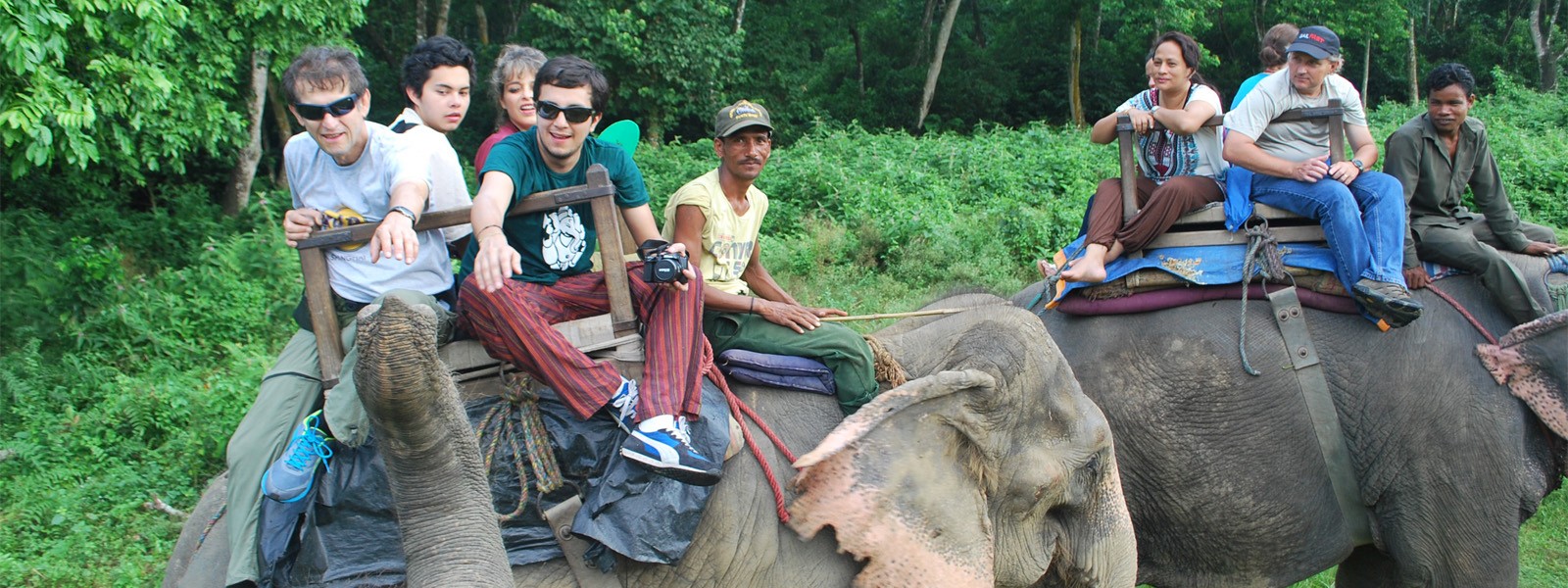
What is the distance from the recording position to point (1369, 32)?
80.2ft

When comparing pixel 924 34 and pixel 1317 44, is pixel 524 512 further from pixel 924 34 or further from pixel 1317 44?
pixel 924 34

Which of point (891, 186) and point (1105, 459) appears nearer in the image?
point (1105, 459)

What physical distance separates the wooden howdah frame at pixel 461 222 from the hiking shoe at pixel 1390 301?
2.62 metres

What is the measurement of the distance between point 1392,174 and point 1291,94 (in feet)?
1.76

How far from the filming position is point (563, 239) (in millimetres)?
3027

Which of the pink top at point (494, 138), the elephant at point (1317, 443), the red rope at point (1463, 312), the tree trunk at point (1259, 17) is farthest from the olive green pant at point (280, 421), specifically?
the tree trunk at point (1259, 17)

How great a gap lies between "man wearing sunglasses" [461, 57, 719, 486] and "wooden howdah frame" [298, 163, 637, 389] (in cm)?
7

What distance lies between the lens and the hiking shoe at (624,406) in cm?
278

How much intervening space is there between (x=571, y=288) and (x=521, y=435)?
0.40 metres

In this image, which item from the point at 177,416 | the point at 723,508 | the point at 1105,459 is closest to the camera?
the point at 723,508

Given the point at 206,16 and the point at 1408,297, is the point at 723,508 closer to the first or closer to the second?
the point at 1408,297

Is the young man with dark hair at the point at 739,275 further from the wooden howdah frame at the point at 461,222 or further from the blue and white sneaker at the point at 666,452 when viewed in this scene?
the blue and white sneaker at the point at 666,452

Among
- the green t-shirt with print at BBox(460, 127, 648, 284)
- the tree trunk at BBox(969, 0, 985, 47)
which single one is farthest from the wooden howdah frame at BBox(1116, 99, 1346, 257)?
the tree trunk at BBox(969, 0, 985, 47)

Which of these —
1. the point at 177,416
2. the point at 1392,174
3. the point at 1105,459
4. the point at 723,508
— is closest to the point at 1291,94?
the point at 1392,174
